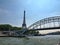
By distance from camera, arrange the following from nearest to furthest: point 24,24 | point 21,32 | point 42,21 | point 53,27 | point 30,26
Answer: point 53,27 < point 42,21 < point 30,26 < point 21,32 < point 24,24

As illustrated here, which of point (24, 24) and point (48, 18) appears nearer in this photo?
point (48, 18)

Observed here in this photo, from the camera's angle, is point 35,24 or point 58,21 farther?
point 35,24

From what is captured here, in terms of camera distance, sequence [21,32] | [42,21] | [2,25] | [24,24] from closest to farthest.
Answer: [42,21], [21,32], [24,24], [2,25]

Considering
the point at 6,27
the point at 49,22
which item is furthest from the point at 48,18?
the point at 6,27

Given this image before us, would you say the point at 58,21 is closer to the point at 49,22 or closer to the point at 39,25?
the point at 49,22

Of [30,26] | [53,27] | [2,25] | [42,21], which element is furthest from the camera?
[2,25]

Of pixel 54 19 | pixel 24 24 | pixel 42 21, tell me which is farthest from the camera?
pixel 24 24

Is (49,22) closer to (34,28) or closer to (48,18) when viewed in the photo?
(48,18)

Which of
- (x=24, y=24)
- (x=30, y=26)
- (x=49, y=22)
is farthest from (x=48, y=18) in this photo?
(x=24, y=24)

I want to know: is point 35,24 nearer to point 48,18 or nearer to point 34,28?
point 34,28
